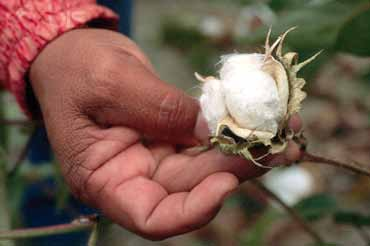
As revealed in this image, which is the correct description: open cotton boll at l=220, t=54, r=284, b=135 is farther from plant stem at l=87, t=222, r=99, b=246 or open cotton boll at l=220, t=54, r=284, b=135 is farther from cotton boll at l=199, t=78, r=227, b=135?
plant stem at l=87, t=222, r=99, b=246

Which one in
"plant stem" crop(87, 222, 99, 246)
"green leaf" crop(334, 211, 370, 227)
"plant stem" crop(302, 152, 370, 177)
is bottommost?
"green leaf" crop(334, 211, 370, 227)

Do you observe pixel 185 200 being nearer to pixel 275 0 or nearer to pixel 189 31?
pixel 275 0

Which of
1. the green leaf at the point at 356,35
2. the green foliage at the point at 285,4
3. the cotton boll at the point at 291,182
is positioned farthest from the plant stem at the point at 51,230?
the cotton boll at the point at 291,182

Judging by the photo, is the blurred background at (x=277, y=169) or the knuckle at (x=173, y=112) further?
the blurred background at (x=277, y=169)

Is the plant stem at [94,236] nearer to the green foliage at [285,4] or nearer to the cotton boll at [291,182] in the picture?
the green foliage at [285,4]

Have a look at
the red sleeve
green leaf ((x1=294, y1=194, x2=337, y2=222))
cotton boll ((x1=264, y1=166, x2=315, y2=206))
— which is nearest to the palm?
the red sleeve

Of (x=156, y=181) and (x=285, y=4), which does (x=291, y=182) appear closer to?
(x=285, y=4)
